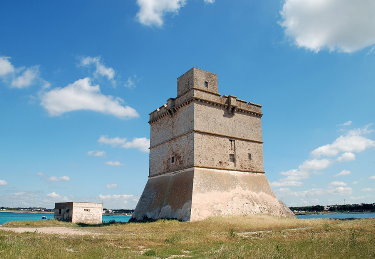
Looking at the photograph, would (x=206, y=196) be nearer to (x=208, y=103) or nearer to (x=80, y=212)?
(x=208, y=103)

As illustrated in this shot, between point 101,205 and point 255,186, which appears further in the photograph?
point 101,205

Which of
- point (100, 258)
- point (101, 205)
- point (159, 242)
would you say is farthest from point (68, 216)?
point (100, 258)

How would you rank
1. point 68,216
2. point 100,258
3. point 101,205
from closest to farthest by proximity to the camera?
point 100,258, point 68,216, point 101,205

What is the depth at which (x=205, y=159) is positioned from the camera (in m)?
28.8

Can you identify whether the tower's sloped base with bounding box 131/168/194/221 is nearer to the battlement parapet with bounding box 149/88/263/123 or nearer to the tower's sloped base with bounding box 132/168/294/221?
the tower's sloped base with bounding box 132/168/294/221

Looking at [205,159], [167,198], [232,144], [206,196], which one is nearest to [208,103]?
[232,144]

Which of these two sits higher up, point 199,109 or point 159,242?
point 199,109

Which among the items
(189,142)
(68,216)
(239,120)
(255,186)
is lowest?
(68,216)

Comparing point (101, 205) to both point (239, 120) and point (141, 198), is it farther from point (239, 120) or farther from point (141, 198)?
point (239, 120)

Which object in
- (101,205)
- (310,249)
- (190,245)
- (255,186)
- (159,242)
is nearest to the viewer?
(310,249)

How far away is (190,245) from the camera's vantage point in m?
14.3

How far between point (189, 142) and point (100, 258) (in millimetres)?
19639

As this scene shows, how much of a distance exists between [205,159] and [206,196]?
351 centimetres

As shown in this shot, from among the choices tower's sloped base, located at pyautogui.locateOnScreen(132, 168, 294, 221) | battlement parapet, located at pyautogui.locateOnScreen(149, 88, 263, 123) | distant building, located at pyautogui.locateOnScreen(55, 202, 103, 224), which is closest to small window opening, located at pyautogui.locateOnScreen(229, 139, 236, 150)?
tower's sloped base, located at pyautogui.locateOnScreen(132, 168, 294, 221)
